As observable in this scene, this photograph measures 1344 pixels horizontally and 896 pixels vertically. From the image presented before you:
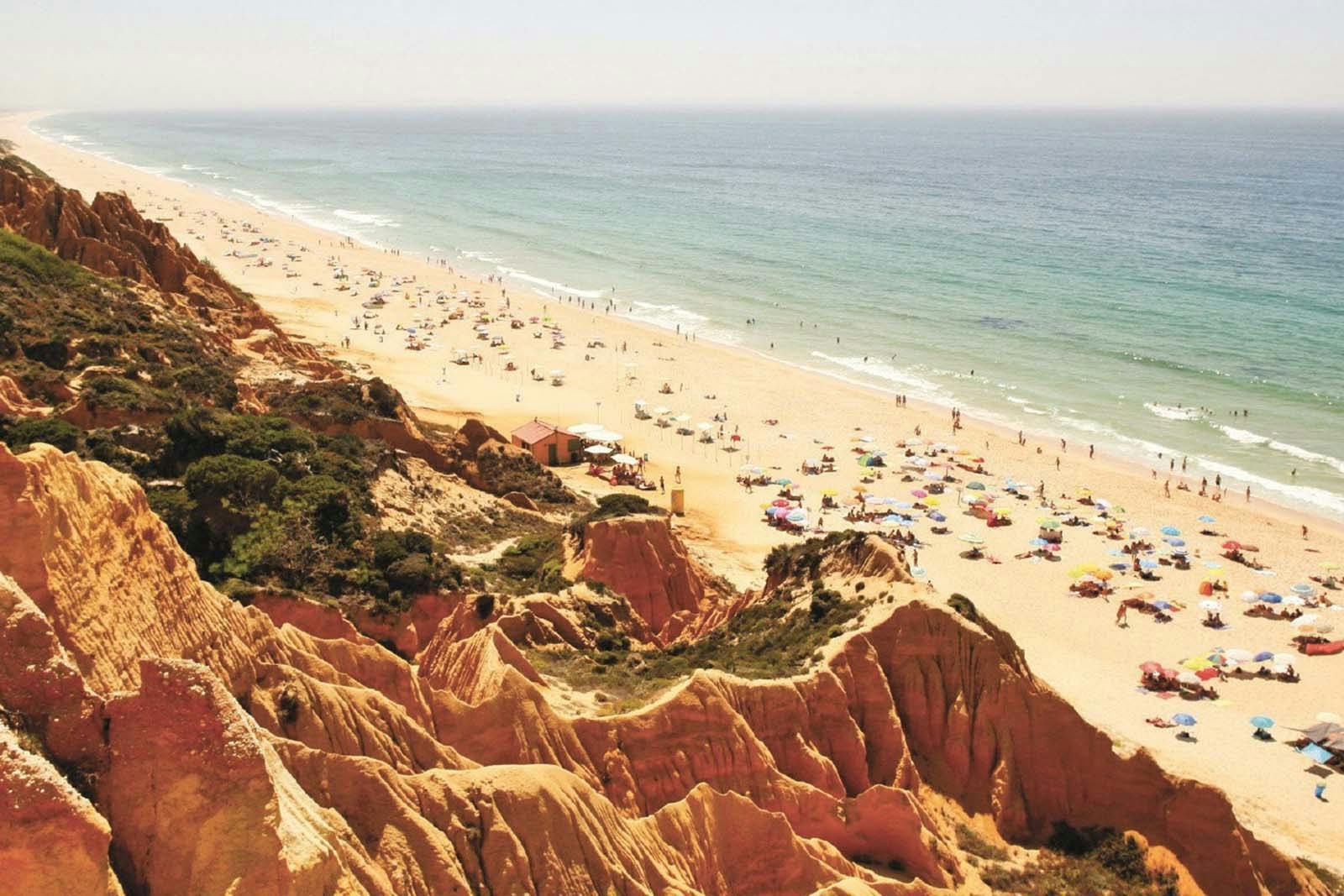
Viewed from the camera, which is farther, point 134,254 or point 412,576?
point 134,254

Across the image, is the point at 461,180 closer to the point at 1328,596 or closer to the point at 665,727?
the point at 1328,596

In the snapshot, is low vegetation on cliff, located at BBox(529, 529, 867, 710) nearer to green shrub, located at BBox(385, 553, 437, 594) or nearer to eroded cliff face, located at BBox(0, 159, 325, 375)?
green shrub, located at BBox(385, 553, 437, 594)

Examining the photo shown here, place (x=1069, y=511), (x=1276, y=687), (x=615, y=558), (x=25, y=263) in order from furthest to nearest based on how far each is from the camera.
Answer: (x=1069, y=511)
(x=25, y=263)
(x=1276, y=687)
(x=615, y=558)

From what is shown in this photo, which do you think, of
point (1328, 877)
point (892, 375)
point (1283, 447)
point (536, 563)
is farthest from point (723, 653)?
point (892, 375)

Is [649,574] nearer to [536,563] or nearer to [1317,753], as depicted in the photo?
[536,563]

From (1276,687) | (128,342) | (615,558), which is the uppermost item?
(128,342)

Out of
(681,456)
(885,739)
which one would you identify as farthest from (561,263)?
(885,739)
